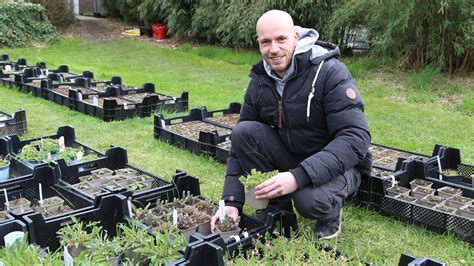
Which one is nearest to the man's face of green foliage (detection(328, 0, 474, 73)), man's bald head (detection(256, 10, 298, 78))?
man's bald head (detection(256, 10, 298, 78))

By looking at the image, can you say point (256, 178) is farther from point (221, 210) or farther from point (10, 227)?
point (10, 227)

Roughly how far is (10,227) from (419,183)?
284 centimetres

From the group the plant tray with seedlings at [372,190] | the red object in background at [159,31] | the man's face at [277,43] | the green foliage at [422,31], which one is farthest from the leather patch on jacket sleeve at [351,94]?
the red object in background at [159,31]

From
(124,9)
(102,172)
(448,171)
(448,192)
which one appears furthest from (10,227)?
(124,9)

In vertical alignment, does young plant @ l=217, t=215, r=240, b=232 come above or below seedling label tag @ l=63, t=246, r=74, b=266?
below

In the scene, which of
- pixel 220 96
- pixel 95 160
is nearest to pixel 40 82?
pixel 220 96

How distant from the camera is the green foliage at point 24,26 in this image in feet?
48.0

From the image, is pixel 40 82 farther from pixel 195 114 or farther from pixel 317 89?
pixel 317 89

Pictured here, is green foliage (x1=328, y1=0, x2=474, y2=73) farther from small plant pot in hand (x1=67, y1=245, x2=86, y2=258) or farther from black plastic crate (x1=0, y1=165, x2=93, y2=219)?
small plant pot in hand (x1=67, y1=245, x2=86, y2=258)

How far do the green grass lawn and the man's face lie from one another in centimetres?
102

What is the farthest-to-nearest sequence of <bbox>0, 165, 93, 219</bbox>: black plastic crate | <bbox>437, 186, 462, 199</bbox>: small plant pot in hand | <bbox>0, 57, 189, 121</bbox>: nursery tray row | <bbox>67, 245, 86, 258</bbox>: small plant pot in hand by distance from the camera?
<bbox>0, 57, 189, 121</bbox>: nursery tray row < <bbox>437, 186, 462, 199</bbox>: small plant pot in hand < <bbox>0, 165, 93, 219</bbox>: black plastic crate < <bbox>67, 245, 86, 258</bbox>: small plant pot in hand

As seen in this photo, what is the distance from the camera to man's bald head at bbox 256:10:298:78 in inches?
115

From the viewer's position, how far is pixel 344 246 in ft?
10.2

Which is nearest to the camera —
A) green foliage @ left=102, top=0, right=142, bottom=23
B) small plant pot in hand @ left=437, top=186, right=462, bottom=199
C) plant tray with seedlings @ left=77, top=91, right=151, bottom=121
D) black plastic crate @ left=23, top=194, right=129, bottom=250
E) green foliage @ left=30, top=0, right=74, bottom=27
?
black plastic crate @ left=23, top=194, right=129, bottom=250
